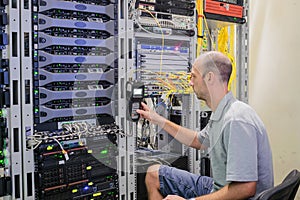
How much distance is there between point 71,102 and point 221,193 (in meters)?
0.90

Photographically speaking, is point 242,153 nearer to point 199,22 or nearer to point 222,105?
point 222,105

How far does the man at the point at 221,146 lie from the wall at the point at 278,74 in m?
1.09

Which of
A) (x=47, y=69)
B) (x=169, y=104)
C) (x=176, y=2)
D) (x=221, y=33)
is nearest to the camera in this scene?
(x=47, y=69)

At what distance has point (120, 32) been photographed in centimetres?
192

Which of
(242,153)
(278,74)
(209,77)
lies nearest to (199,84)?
(209,77)

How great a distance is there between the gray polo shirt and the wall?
4.33 ft

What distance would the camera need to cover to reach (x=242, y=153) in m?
1.54

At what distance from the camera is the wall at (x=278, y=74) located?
282 centimetres

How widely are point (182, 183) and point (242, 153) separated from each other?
0.58 m

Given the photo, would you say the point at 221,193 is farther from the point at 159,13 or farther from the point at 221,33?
the point at 221,33

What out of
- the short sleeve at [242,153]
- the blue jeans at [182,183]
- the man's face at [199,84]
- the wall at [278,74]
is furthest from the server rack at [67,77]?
the wall at [278,74]

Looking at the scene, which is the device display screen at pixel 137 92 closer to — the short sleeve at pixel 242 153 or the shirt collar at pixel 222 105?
the shirt collar at pixel 222 105

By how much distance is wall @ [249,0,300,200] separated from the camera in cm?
282

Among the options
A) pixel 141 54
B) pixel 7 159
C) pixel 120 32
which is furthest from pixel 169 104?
pixel 7 159
